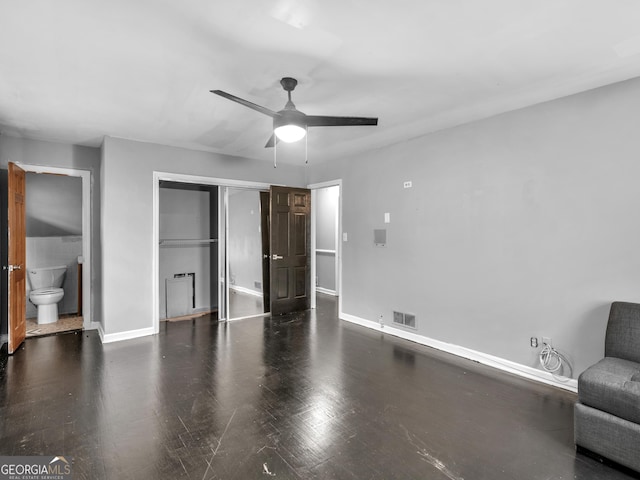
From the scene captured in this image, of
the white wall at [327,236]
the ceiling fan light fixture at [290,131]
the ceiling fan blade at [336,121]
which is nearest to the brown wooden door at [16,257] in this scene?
the ceiling fan light fixture at [290,131]

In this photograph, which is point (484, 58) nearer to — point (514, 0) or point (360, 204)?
point (514, 0)

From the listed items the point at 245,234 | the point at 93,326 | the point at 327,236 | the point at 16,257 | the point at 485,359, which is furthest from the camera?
the point at 327,236

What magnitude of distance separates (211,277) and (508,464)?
16.1 ft

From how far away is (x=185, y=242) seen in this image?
18.3ft

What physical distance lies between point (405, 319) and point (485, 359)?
3.52 ft

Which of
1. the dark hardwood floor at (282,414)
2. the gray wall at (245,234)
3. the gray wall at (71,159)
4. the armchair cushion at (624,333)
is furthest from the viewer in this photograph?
the gray wall at (245,234)

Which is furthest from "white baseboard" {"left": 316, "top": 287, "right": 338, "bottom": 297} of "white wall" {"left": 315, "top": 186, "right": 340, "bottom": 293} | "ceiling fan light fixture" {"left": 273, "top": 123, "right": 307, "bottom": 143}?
"ceiling fan light fixture" {"left": 273, "top": 123, "right": 307, "bottom": 143}

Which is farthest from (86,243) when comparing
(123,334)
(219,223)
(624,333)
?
(624,333)

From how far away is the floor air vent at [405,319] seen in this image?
14.0 ft

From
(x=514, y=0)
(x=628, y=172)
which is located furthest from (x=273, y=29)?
(x=628, y=172)

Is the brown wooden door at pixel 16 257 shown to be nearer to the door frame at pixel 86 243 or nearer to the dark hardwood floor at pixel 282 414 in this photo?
the dark hardwood floor at pixel 282 414

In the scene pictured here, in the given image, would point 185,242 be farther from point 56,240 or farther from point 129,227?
point 56,240

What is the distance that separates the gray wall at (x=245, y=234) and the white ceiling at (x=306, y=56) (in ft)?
6.99

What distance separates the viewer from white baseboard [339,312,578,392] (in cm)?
299
